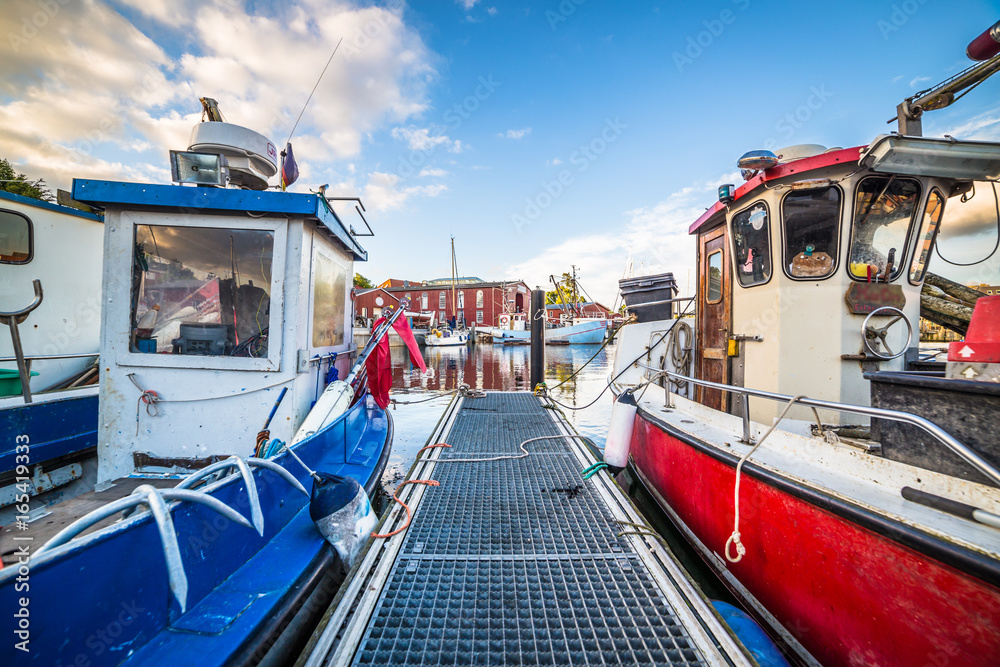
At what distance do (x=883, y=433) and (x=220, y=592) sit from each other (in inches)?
141

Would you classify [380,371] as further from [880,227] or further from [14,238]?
[880,227]

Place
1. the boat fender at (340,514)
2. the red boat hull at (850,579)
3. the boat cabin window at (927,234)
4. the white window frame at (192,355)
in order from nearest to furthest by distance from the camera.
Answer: the red boat hull at (850,579)
the boat fender at (340,514)
the white window frame at (192,355)
the boat cabin window at (927,234)

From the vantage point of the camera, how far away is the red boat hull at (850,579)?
4.67 ft

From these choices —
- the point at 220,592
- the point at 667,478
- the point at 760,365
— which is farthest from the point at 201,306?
the point at 760,365

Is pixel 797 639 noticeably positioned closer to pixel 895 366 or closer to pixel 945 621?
pixel 945 621

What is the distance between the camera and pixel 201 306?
3498 millimetres

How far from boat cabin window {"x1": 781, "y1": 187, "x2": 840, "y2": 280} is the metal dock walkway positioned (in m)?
2.76

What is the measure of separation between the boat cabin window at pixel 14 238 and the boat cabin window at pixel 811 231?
27.5ft

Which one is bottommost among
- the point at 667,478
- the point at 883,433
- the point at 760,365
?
the point at 667,478

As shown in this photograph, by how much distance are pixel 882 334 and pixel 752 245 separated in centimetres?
136

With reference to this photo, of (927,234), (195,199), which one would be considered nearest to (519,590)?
(195,199)

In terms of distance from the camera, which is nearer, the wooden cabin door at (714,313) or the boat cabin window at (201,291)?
the boat cabin window at (201,291)

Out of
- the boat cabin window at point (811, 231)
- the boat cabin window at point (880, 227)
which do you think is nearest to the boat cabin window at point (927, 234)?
the boat cabin window at point (880, 227)

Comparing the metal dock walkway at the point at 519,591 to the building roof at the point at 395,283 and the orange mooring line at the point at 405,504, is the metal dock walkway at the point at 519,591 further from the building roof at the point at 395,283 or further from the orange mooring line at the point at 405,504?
the building roof at the point at 395,283
